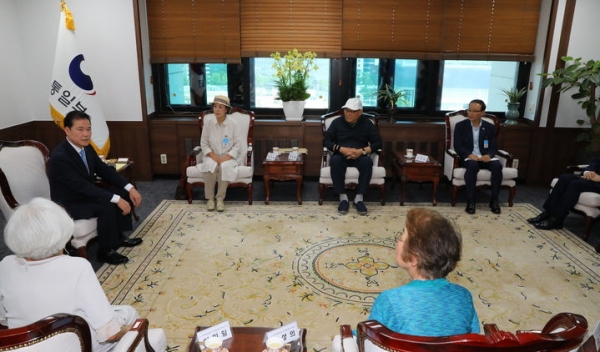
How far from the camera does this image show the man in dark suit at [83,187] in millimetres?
3195

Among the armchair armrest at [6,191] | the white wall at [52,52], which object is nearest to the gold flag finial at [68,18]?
the white wall at [52,52]

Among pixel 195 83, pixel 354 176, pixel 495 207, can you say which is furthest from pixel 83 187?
pixel 495 207

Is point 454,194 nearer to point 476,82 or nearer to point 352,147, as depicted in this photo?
point 352,147

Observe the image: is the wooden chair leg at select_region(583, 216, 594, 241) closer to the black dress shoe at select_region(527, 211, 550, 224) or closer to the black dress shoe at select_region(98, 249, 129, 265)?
the black dress shoe at select_region(527, 211, 550, 224)

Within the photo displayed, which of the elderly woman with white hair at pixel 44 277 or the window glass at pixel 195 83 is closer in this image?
the elderly woman with white hair at pixel 44 277

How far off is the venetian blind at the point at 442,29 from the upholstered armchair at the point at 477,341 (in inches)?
180

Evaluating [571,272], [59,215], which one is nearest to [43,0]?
[59,215]

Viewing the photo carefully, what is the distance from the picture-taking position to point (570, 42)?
503 cm

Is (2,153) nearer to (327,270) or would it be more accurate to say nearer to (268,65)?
(327,270)

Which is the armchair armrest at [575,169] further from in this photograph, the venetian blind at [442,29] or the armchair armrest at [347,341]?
the armchair armrest at [347,341]

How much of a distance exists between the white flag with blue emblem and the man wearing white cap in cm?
257

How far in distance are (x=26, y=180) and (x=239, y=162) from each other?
6.71ft

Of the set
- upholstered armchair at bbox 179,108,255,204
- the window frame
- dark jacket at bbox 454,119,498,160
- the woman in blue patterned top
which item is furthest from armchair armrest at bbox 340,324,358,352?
the window frame

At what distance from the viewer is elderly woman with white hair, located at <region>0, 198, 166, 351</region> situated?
152 cm
